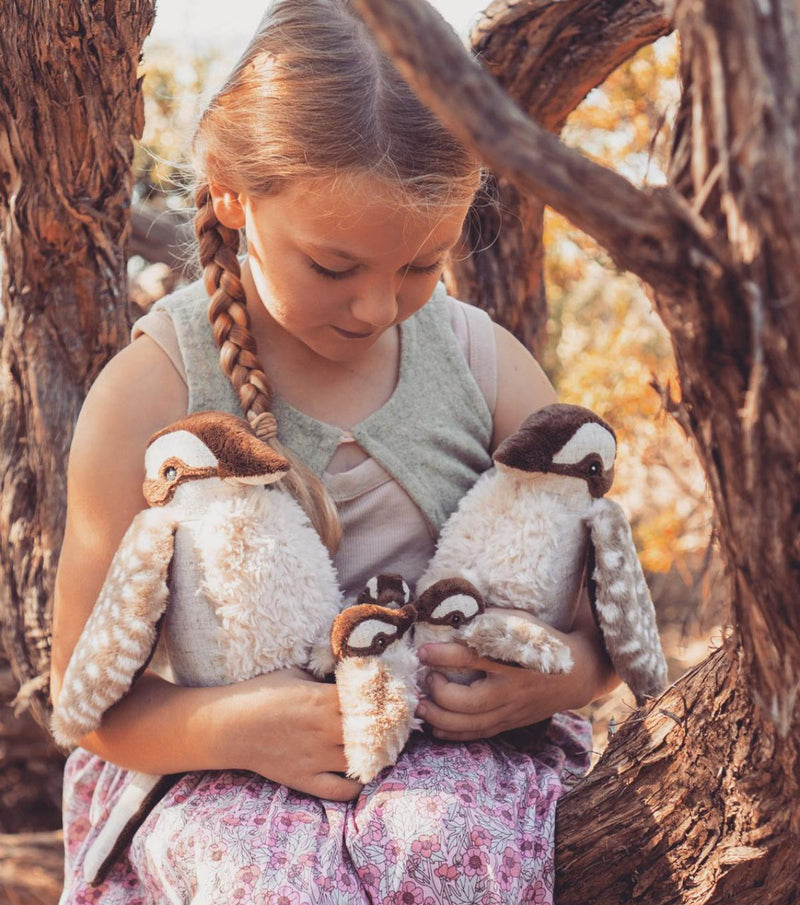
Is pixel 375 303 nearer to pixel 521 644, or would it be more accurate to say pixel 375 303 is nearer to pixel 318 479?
pixel 318 479

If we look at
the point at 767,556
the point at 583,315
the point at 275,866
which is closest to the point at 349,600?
the point at 275,866

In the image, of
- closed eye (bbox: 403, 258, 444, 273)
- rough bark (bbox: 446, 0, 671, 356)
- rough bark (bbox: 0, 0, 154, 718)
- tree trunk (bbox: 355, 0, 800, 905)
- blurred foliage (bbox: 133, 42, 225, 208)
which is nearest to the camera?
tree trunk (bbox: 355, 0, 800, 905)

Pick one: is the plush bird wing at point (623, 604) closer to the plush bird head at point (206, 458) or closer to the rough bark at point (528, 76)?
the plush bird head at point (206, 458)

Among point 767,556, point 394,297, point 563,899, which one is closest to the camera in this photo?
point 767,556

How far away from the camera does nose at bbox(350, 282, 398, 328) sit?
1229 mm

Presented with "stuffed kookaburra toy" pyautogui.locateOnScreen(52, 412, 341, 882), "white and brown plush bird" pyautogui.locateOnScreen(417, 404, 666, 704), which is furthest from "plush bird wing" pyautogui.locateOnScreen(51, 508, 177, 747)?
"white and brown plush bird" pyautogui.locateOnScreen(417, 404, 666, 704)

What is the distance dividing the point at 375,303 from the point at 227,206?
0.88ft

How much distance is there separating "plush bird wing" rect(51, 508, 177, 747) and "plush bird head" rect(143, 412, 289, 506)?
1.5 inches

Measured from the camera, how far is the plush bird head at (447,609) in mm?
1212

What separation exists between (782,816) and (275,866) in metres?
0.51

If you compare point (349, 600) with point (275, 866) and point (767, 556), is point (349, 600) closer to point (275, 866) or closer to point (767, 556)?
point (275, 866)

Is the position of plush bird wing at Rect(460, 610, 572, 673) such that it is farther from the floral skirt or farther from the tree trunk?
the tree trunk

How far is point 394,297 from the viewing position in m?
1.25

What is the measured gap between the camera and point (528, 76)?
1.82 metres
